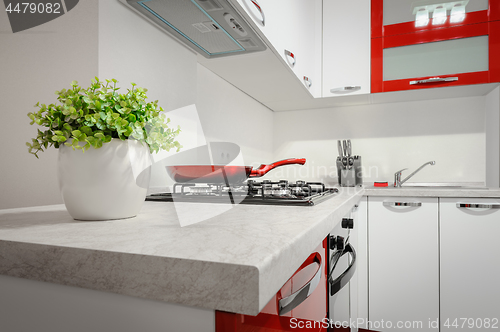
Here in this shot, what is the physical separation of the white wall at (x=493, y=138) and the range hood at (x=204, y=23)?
1730mm

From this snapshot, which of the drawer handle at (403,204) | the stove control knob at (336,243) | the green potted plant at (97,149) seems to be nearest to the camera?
the green potted plant at (97,149)

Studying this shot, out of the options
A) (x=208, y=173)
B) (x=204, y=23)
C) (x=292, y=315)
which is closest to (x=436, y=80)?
(x=204, y=23)

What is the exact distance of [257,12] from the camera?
1070 mm

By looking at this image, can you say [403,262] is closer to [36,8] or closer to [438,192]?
[438,192]

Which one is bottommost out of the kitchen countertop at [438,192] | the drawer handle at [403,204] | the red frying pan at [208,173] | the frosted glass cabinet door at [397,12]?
the drawer handle at [403,204]

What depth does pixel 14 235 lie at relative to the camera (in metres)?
0.45

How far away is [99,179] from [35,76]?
586mm

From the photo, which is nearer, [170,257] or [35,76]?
[170,257]

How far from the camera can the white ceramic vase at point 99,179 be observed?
1.88 feet

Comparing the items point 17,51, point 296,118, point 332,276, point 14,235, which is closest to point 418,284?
point 332,276

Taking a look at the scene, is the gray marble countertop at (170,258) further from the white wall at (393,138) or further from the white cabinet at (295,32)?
the white wall at (393,138)

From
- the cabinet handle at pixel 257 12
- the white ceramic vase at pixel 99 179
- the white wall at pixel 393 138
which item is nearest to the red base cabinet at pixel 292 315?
the white ceramic vase at pixel 99 179

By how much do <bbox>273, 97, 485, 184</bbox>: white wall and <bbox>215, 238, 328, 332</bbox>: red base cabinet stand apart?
194 cm

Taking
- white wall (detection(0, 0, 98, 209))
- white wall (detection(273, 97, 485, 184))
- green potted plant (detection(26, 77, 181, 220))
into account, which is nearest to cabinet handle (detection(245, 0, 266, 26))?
white wall (detection(0, 0, 98, 209))
